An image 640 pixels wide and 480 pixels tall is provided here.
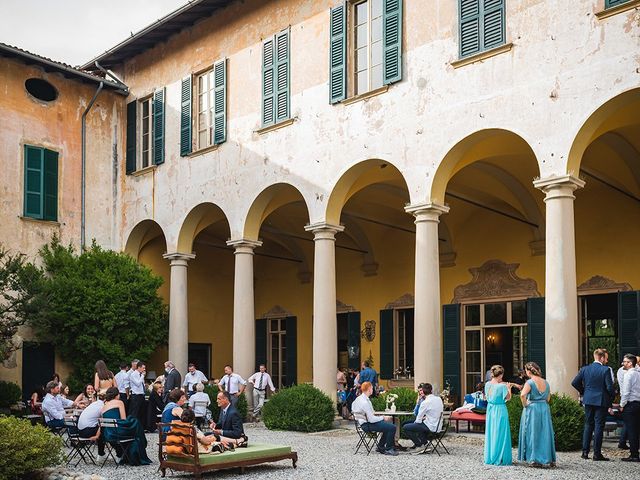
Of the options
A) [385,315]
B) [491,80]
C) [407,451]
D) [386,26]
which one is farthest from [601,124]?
[385,315]

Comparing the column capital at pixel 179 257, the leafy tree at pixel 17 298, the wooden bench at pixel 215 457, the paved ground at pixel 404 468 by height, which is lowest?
the paved ground at pixel 404 468

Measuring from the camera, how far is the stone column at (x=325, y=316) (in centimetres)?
1756

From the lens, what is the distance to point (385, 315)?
2394cm

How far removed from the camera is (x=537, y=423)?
37.4 ft

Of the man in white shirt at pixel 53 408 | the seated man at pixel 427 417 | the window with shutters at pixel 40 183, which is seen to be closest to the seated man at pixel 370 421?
the seated man at pixel 427 417

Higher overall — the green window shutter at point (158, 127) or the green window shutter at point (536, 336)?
the green window shutter at point (158, 127)

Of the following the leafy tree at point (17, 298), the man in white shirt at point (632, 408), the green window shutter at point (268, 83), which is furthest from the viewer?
the green window shutter at point (268, 83)

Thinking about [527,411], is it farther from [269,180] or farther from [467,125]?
[269,180]

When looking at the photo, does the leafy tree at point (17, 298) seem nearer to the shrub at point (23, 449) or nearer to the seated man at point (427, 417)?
the shrub at point (23, 449)

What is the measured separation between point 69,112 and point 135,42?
254 centimetres

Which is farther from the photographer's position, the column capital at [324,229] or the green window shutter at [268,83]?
the green window shutter at [268,83]

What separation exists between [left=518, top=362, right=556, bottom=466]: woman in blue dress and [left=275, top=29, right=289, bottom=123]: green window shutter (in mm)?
9439

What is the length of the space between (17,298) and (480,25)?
468 inches

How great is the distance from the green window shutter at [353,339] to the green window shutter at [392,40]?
32.4 feet
